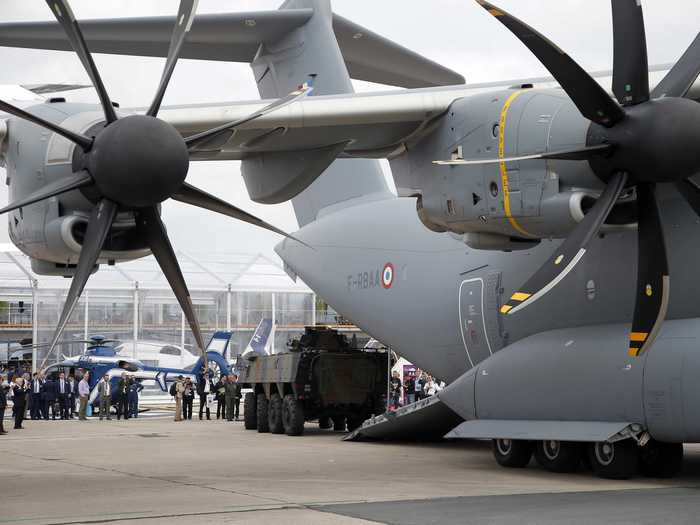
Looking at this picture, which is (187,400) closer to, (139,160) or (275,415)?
(275,415)

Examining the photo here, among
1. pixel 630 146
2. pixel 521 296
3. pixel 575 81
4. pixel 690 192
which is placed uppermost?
pixel 575 81

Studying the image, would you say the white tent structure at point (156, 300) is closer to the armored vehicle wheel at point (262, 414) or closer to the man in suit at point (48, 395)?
the man in suit at point (48, 395)

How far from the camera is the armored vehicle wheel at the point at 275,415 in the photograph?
19234 mm

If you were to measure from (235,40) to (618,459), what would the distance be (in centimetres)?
751

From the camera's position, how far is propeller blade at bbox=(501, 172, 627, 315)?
8.25 m

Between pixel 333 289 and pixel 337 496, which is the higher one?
pixel 333 289

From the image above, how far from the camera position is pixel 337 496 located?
872 centimetres

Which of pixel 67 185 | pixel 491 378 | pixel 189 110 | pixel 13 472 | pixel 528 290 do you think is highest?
pixel 189 110

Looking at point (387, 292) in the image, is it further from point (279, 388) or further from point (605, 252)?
point (279, 388)

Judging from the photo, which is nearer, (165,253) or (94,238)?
(94,238)

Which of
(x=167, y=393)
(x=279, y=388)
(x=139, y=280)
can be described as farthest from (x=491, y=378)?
(x=167, y=393)

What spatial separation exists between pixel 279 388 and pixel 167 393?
19.2 meters

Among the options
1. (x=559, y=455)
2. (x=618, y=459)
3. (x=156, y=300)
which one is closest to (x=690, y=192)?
(x=618, y=459)

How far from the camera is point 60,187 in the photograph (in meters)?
8.71
